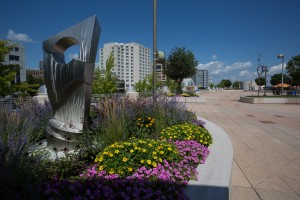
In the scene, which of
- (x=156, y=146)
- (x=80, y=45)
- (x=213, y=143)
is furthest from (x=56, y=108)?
(x=213, y=143)

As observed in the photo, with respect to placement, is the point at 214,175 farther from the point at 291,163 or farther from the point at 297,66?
the point at 297,66

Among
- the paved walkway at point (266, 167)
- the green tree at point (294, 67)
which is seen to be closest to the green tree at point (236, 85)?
the green tree at point (294, 67)

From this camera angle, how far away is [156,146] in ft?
10.5

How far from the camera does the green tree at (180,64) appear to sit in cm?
2666

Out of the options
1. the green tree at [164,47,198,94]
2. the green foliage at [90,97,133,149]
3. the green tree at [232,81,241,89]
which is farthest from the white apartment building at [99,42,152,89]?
the green foliage at [90,97,133,149]

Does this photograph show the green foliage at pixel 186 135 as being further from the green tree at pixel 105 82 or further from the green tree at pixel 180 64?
the green tree at pixel 180 64

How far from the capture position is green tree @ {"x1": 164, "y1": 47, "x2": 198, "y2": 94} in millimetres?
26656

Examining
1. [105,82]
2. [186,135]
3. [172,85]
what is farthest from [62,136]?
[172,85]

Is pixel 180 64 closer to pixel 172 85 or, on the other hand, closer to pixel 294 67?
pixel 172 85

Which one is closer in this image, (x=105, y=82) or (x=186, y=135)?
(x=186, y=135)

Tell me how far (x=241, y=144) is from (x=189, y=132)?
2.60m

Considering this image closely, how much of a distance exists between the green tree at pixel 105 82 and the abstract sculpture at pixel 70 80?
14.7 meters

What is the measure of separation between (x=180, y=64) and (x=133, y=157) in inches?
967

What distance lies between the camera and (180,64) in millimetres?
26594
